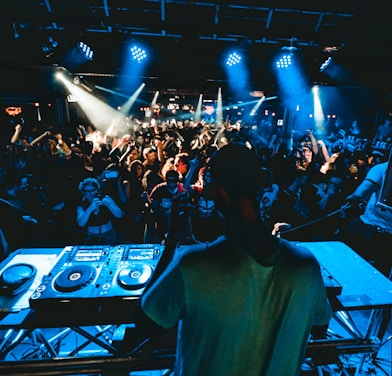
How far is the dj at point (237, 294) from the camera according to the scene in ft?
3.12

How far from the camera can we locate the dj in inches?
37.4

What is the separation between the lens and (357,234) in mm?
5785

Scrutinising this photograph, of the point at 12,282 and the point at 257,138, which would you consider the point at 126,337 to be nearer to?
the point at 12,282

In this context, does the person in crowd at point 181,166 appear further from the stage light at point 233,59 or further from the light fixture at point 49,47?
the light fixture at point 49,47

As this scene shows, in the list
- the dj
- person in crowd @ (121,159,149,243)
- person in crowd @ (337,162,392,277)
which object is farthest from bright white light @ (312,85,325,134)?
the dj

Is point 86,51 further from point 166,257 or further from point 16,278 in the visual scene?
point 166,257

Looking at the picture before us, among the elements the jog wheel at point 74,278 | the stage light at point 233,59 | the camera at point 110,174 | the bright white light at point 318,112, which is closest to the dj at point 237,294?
the jog wheel at point 74,278

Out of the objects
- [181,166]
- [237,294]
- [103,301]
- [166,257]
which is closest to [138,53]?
[181,166]

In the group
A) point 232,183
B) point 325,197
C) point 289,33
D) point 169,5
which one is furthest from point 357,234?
point 169,5

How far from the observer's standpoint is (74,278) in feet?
6.43

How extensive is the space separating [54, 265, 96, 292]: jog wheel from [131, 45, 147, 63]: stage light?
5373mm

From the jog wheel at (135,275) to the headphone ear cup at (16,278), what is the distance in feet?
2.32

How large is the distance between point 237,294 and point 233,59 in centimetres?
643

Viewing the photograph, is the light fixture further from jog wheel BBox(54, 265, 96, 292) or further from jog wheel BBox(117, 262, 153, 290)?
jog wheel BBox(117, 262, 153, 290)
